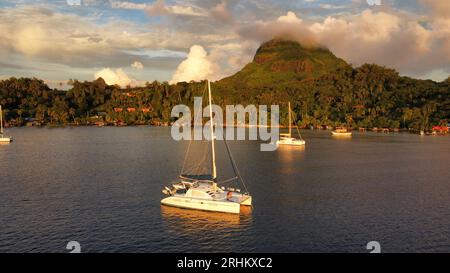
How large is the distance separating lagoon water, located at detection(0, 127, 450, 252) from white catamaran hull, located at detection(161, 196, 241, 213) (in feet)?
3.26

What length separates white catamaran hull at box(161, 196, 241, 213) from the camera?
53.5 m

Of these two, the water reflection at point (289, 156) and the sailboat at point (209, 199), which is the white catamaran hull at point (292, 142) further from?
the sailboat at point (209, 199)

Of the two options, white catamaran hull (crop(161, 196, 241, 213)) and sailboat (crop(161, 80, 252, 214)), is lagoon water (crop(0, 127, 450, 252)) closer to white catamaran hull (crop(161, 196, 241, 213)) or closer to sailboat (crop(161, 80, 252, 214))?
white catamaran hull (crop(161, 196, 241, 213))

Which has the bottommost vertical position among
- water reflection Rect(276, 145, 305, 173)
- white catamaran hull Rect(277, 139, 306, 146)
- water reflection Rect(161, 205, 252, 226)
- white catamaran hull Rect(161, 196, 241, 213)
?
water reflection Rect(161, 205, 252, 226)

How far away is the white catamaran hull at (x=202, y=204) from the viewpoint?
53.5m

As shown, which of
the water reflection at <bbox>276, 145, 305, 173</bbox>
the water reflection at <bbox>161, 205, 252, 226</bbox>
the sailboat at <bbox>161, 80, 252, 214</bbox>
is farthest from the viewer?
the water reflection at <bbox>276, 145, 305, 173</bbox>

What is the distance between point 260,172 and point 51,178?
4064cm

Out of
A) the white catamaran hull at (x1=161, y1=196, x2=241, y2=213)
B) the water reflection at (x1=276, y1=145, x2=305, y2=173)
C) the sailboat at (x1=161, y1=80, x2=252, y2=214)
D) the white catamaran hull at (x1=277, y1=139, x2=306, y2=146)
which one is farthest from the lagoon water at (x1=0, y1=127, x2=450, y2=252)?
the white catamaran hull at (x1=277, y1=139, x2=306, y2=146)

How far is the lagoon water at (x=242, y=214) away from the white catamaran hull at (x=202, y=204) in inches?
39.1

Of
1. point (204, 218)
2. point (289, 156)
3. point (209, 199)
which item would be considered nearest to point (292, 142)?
point (289, 156)

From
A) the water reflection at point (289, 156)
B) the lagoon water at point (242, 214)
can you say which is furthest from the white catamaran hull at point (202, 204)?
the water reflection at point (289, 156)
